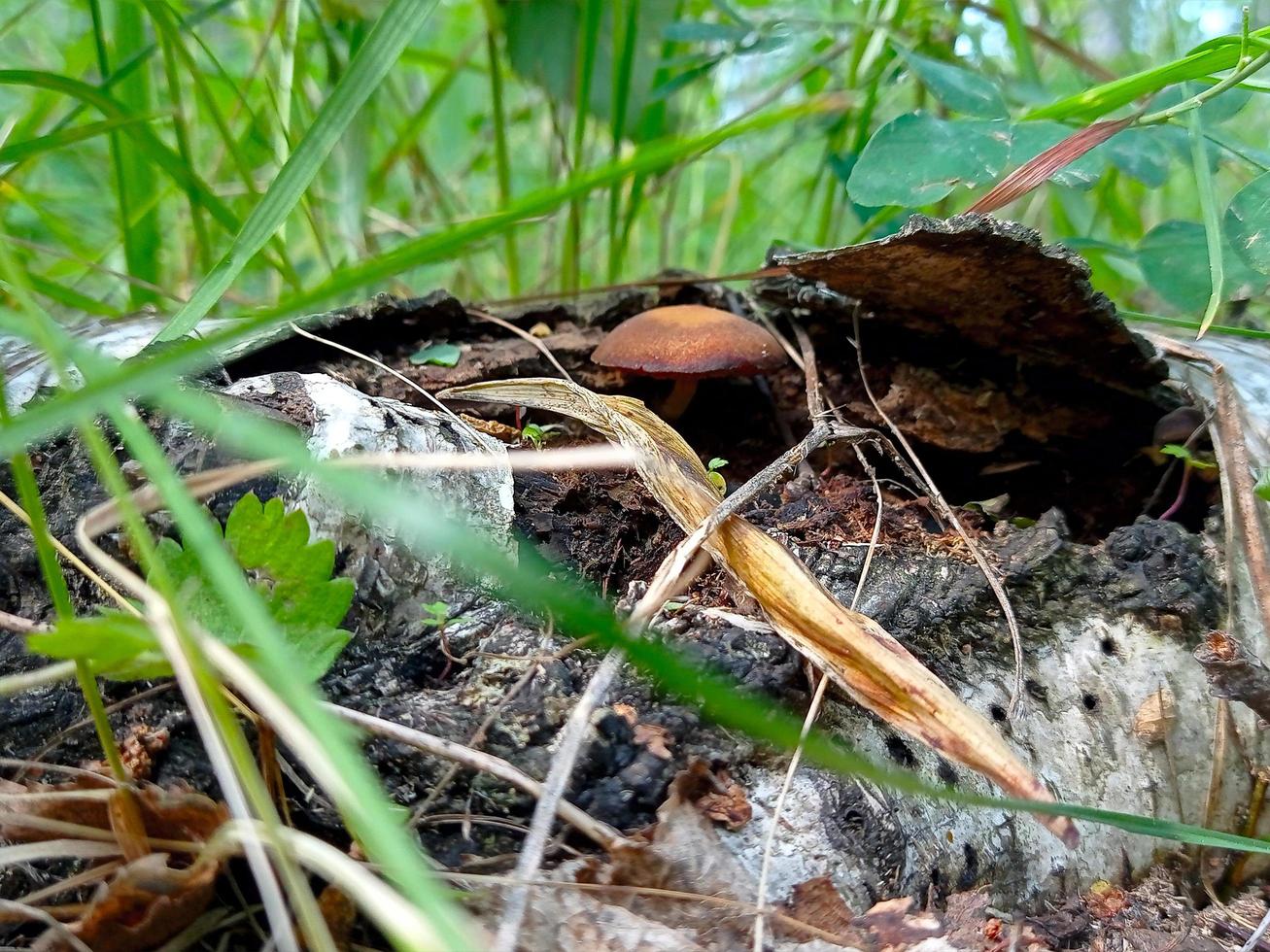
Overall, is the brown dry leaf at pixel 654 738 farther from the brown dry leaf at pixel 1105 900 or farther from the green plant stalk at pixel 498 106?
the green plant stalk at pixel 498 106

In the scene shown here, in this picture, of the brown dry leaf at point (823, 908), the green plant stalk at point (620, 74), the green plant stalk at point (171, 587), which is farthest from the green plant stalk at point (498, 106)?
the brown dry leaf at point (823, 908)

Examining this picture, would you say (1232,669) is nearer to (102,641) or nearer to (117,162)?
(102,641)

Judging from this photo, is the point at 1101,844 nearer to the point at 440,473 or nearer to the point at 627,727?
the point at 627,727

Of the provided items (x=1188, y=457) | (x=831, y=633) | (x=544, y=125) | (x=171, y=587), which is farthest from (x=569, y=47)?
(x=171, y=587)

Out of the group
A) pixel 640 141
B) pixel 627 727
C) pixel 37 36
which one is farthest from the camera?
pixel 37 36

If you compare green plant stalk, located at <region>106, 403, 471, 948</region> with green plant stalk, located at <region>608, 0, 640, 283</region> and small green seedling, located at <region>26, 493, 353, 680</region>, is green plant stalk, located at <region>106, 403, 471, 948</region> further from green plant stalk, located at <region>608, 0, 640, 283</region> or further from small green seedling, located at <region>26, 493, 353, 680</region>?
green plant stalk, located at <region>608, 0, 640, 283</region>

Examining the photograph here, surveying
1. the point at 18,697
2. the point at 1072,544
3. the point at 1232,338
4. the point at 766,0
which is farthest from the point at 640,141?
the point at 18,697
